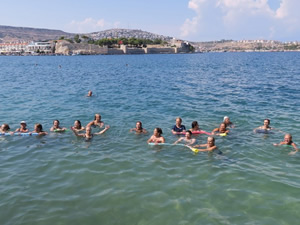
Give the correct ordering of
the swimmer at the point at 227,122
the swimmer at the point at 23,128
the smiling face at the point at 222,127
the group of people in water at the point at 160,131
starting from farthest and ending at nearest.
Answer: the swimmer at the point at 227,122, the swimmer at the point at 23,128, the smiling face at the point at 222,127, the group of people in water at the point at 160,131

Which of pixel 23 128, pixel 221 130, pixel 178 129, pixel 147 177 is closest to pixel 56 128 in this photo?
pixel 23 128

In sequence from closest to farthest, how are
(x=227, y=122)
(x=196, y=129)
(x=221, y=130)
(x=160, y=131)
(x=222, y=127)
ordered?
(x=160, y=131)
(x=222, y=127)
(x=221, y=130)
(x=196, y=129)
(x=227, y=122)

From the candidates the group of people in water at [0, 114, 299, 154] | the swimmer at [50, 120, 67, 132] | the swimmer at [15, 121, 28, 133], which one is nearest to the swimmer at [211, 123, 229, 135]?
the group of people in water at [0, 114, 299, 154]

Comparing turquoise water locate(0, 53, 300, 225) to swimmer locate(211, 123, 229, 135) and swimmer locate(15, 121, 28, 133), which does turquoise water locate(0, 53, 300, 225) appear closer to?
swimmer locate(211, 123, 229, 135)

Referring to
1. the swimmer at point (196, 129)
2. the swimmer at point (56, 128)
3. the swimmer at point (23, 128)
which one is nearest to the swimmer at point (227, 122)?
the swimmer at point (196, 129)

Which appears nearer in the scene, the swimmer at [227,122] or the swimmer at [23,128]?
the swimmer at [23,128]

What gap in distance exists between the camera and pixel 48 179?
9609mm

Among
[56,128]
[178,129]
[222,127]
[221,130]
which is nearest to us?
[222,127]

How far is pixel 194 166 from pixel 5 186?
677 cm

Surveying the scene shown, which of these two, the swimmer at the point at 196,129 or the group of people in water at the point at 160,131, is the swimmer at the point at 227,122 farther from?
the swimmer at the point at 196,129

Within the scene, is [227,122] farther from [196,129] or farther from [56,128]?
[56,128]

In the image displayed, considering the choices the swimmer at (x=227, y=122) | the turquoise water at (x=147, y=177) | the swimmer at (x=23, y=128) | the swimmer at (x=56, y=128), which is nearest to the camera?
the turquoise water at (x=147, y=177)

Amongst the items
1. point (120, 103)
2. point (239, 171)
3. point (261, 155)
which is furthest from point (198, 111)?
point (239, 171)

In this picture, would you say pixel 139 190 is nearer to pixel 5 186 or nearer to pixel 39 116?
pixel 5 186
